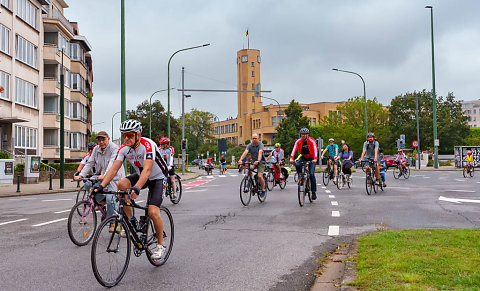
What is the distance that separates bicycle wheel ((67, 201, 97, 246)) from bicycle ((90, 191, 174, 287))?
7.00ft

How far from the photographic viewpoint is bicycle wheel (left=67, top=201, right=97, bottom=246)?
7.56m

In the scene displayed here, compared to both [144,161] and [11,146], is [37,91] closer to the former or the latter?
[11,146]

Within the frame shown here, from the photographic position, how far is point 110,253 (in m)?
5.04

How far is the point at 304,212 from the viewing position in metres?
11.6

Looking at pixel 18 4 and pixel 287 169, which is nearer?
pixel 287 169

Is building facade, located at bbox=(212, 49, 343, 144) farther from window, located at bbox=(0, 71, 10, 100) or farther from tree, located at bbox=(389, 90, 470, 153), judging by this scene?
window, located at bbox=(0, 71, 10, 100)

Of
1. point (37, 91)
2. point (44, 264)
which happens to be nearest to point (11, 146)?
point (37, 91)

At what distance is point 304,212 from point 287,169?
8.76 m

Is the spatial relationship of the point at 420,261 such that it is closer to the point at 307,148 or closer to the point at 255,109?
the point at 307,148

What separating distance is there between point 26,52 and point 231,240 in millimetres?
31700

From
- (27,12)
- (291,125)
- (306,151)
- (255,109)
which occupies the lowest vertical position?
(306,151)

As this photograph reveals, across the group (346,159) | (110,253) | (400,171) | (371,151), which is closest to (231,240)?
(110,253)

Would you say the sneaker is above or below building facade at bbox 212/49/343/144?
below

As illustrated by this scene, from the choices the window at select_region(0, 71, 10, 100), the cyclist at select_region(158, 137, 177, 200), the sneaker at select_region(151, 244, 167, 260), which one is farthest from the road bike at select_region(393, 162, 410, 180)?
the sneaker at select_region(151, 244, 167, 260)
